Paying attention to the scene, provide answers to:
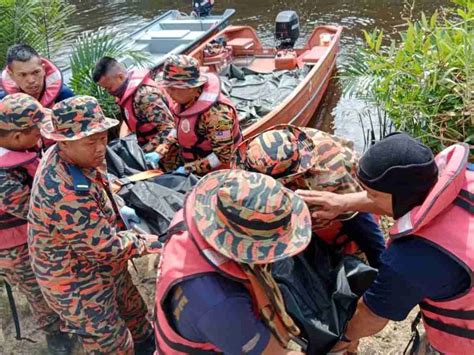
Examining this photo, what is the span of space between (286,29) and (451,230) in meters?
7.62

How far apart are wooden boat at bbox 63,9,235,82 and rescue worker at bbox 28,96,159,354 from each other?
534cm

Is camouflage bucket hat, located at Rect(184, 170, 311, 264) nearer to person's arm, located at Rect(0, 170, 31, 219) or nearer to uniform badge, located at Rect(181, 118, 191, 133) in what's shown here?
person's arm, located at Rect(0, 170, 31, 219)

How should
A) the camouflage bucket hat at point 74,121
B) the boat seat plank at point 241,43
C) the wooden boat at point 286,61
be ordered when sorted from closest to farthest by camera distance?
the camouflage bucket hat at point 74,121 → the wooden boat at point 286,61 → the boat seat plank at point 241,43

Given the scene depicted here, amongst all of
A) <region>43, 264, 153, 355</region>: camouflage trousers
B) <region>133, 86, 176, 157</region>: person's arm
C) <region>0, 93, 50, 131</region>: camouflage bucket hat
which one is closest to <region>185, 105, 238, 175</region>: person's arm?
<region>133, 86, 176, 157</region>: person's arm

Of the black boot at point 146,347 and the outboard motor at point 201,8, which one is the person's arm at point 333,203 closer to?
the black boot at point 146,347

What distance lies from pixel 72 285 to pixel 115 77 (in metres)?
2.28

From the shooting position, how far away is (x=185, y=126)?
13.0 feet

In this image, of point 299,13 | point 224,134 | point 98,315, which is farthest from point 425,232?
point 299,13

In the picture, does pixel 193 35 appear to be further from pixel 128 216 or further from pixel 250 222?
pixel 250 222

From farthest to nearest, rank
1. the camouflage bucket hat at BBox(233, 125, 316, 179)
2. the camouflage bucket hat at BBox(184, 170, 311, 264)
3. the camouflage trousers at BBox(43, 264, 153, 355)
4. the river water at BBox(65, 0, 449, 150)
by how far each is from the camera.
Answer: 1. the river water at BBox(65, 0, 449, 150)
2. the camouflage trousers at BBox(43, 264, 153, 355)
3. the camouflage bucket hat at BBox(233, 125, 316, 179)
4. the camouflage bucket hat at BBox(184, 170, 311, 264)

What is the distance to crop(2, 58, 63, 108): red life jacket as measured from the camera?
441cm

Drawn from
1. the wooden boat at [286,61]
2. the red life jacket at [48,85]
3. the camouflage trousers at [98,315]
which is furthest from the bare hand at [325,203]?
the wooden boat at [286,61]

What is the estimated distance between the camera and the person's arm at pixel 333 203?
2.38 metres

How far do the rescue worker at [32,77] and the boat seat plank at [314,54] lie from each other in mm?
4754
